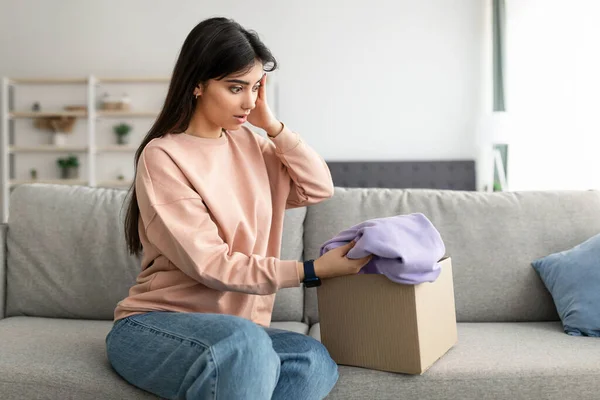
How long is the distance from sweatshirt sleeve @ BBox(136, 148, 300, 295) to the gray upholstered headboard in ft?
12.8

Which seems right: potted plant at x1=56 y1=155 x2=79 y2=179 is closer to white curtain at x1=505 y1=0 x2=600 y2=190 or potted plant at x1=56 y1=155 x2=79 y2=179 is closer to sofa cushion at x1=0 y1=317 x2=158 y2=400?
white curtain at x1=505 y1=0 x2=600 y2=190

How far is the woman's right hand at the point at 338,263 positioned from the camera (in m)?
1.43

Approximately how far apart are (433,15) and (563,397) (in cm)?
447

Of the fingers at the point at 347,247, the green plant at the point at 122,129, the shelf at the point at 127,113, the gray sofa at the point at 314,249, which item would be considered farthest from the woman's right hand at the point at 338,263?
the green plant at the point at 122,129

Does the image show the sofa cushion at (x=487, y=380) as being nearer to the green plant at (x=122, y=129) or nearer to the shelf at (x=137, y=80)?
the shelf at (x=137, y=80)

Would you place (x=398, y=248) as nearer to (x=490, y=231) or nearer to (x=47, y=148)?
(x=490, y=231)

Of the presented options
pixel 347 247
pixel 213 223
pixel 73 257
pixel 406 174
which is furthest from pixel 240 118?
pixel 406 174

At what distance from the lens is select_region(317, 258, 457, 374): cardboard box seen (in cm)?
142

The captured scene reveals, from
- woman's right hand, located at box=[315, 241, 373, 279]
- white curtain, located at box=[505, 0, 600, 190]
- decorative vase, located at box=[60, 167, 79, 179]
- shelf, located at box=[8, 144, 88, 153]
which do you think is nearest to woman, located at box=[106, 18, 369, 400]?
woman's right hand, located at box=[315, 241, 373, 279]

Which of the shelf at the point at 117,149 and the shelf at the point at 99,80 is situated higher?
the shelf at the point at 99,80

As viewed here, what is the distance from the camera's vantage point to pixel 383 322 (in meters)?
1.45

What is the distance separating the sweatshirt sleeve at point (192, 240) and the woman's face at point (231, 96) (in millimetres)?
169

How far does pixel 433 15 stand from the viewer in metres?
5.43

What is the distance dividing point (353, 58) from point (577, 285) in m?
4.01
